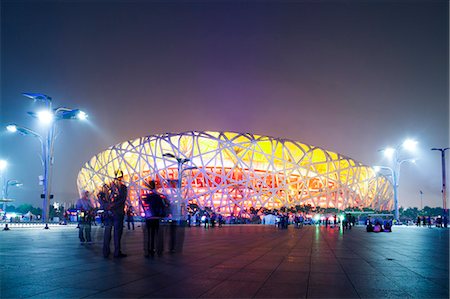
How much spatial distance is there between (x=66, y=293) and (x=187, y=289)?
1534 millimetres

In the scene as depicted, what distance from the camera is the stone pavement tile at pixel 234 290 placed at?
17.1ft

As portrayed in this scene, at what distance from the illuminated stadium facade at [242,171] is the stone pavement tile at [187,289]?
77117mm

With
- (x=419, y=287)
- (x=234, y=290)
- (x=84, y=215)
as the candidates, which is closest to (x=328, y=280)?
(x=419, y=287)

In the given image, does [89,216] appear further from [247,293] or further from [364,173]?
[364,173]

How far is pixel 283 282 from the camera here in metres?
6.28

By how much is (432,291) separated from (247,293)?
267 cm

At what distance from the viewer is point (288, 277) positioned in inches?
269

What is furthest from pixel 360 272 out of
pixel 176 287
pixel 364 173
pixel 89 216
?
pixel 364 173

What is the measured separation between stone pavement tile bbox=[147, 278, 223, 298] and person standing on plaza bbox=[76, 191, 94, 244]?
29.0 feet

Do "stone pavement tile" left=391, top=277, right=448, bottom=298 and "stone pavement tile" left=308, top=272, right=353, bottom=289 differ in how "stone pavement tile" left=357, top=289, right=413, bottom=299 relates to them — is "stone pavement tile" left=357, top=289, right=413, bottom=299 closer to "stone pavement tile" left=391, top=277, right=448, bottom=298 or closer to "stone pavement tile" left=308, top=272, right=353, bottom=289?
"stone pavement tile" left=391, top=277, right=448, bottom=298

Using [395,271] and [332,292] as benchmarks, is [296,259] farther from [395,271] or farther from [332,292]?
[332,292]

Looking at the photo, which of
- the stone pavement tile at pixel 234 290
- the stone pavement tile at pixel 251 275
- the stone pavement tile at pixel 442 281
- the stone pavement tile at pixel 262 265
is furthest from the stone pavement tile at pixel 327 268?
the stone pavement tile at pixel 234 290

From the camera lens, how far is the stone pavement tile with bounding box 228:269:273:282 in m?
6.54

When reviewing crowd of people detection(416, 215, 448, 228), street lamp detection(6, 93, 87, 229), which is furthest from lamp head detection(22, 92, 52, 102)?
crowd of people detection(416, 215, 448, 228)
